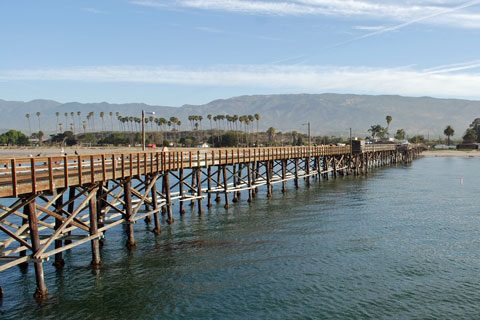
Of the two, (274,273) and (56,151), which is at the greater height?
(56,151)

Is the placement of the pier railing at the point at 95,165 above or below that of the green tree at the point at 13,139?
below

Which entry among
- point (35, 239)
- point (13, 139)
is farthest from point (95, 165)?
point (13, 139)

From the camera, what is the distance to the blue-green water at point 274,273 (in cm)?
1641

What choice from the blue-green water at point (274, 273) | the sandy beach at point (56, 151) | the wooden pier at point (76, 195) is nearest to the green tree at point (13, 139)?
the sandy beach at point (56, 151)

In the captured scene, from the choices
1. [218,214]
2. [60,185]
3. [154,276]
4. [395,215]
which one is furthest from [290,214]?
→ [60,185]

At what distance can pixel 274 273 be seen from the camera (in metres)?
20.0

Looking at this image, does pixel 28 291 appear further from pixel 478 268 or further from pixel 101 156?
pixel 478 268

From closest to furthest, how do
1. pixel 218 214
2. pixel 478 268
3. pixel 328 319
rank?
pixel 328 319
pixel 478 268
pixel 218 214

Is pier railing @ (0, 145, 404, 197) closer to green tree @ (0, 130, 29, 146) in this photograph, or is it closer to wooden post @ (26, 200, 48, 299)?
wooden post @ (26, 200, 48, 299)

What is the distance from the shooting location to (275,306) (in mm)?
16625

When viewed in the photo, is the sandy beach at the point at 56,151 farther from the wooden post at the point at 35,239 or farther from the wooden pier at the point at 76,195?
the wooden post at the point at 35,239

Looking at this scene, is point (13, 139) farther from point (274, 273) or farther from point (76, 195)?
point (274, 273)

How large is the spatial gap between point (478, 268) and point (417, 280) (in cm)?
397

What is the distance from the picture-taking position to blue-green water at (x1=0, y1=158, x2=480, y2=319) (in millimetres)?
16406
